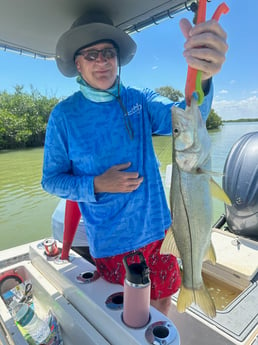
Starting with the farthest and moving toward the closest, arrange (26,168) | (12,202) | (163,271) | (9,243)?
(26,168)
(12,202)
(9,243)
(163,271)

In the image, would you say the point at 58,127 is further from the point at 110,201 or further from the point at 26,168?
the point at 26,168

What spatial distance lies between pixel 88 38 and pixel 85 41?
0.02m

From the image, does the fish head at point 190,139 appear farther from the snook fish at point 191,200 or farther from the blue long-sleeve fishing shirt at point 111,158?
the blue long-sleeve fishing shirt at point 111,158

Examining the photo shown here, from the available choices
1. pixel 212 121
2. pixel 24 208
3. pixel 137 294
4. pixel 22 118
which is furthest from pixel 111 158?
pixel 22 118

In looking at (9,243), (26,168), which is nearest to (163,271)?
(9,243)

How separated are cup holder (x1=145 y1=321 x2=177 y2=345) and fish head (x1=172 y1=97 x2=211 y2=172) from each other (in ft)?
2.27

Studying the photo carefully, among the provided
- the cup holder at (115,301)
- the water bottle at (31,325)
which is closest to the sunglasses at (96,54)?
the cup holder at (115,301)

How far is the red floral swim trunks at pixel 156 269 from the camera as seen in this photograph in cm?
139

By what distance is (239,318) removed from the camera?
1.72 meters

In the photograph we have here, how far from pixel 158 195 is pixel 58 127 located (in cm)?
61

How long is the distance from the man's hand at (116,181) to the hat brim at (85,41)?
651mm

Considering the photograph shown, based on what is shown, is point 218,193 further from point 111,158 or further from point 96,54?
point 96,54

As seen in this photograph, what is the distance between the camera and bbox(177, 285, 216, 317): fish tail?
3.26 ft

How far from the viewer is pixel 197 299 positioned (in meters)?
1.00
